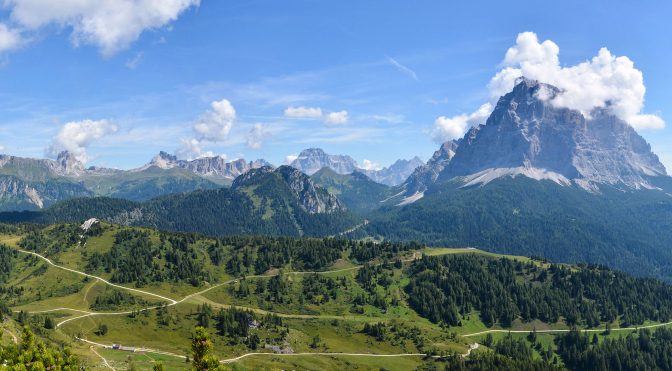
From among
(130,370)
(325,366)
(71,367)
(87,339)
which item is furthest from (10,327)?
(325,366)

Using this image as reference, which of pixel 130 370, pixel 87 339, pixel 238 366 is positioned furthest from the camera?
pixel 87 339

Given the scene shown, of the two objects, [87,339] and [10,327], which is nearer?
[10,327]

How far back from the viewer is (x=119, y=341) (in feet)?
645

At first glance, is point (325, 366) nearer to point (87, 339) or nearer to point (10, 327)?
point (87, 339)

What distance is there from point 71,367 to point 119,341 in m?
132

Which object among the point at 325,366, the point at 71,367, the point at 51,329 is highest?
the point at 71,367

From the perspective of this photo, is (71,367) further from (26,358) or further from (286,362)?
(286,362)

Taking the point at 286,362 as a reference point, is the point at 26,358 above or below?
above

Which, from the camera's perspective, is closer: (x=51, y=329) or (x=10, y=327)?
(x=10, y=327)

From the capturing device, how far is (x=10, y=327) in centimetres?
14488

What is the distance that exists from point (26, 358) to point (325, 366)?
Answer: 141m

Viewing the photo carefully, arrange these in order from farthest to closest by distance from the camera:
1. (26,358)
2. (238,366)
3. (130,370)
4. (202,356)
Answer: (238,366), (130,370), (26,358), (202,356)

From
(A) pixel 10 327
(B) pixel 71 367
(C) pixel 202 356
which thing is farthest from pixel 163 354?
(C) pixel 202 356

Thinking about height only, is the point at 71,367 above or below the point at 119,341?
above
